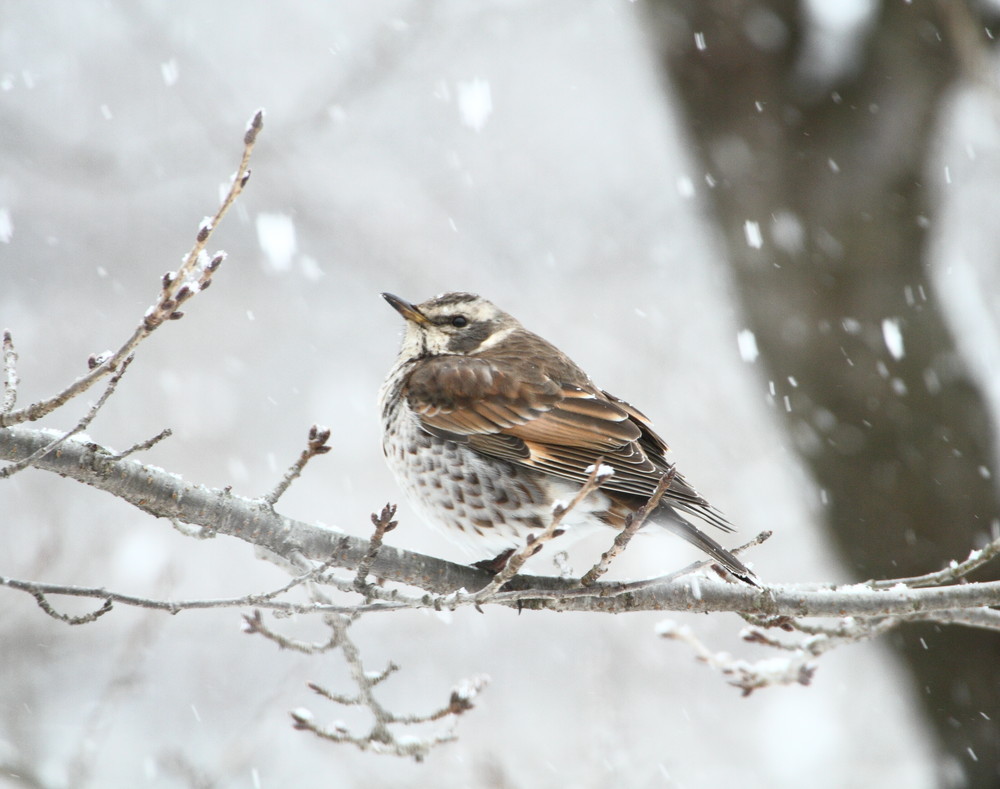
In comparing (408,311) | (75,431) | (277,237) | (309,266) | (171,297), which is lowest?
(75,431)

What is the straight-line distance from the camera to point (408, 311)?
4.39 meters

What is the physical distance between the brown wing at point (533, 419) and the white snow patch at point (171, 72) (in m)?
5.53

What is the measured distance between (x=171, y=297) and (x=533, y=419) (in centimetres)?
213

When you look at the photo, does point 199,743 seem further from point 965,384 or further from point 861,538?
point 965,384

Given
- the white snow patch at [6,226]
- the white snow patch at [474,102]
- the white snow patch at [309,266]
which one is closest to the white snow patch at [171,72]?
the white snow patch at [6,226]

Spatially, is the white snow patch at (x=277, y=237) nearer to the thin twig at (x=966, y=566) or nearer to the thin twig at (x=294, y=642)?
the thin twig at (x=294, y=642)

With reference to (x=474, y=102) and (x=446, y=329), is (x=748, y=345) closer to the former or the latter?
(x=446, y=329)

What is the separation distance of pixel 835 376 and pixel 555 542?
196 centimetres

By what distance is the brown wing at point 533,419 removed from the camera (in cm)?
368

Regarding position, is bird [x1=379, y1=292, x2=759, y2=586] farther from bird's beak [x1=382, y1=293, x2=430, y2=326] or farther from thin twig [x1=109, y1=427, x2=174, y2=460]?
thin twig [x1=109, y1=427, x2=174, y2=460]

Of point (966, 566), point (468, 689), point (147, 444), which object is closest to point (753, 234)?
point (966, 566)

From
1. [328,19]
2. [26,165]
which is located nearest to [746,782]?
[26,165]

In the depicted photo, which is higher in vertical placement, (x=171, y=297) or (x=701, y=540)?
(x=171, y=297)

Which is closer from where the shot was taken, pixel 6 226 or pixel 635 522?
pixel 635 522
